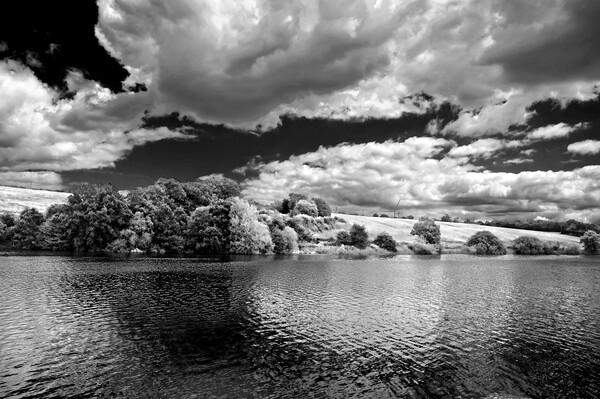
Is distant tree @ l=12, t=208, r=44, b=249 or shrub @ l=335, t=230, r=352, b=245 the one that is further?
shrub @ l=335, t=230, r=352, b=245

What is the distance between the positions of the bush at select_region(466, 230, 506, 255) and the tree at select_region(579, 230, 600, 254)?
37276mm

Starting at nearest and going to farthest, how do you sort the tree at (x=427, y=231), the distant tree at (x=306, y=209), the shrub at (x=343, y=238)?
the shrub at (x=343, y=238) < the tree at (x=427, y=231) < the distant tree at (x=306, y=209)

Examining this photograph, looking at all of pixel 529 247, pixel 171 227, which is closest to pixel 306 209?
pixel 171 227

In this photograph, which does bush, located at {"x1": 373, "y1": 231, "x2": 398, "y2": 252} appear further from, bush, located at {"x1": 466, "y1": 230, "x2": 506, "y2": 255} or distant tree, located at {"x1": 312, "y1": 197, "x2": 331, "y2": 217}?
bush, located at {"x1": 466, "y1": 230, "x2": 506, "y2": 255}

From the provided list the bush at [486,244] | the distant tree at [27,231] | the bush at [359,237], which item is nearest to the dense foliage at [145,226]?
the distant tree at [27,231]

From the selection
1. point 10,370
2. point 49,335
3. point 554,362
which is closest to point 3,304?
point 49,335

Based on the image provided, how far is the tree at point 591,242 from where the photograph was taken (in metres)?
170

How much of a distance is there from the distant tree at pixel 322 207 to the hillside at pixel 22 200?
111105 mm

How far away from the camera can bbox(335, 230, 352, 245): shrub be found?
15688 cm

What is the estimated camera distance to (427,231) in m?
169

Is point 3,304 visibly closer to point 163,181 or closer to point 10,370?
point 10,370

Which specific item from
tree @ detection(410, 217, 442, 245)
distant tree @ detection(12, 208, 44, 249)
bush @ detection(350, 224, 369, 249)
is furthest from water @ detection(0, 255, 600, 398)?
tree @ detection(410, 217, 442, 245)

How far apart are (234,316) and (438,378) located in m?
21.7

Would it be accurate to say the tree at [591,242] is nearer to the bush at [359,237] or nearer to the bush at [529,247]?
the bush at [529,247]
